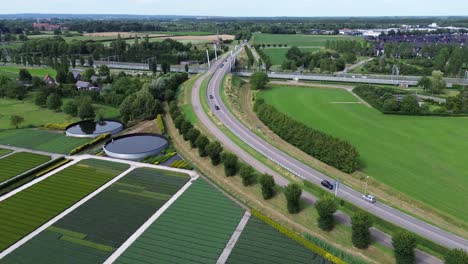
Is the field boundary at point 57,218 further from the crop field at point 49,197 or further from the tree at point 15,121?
the tree at point 15,121

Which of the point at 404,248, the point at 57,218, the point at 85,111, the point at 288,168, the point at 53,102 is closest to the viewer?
the point at 404,248

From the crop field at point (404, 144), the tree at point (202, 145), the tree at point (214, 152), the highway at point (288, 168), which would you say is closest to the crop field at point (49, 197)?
the tree at point (202, 145)

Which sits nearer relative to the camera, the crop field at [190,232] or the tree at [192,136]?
the crop field at [190,232]

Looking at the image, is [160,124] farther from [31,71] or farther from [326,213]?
[31,71]

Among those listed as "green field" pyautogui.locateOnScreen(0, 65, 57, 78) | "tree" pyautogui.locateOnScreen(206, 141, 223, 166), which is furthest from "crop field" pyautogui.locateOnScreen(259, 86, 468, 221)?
"green field" pyautogui.locateOnScreen(0, 65, 57, 78)

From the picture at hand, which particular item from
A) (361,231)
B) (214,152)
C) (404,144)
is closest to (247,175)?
(214,152)

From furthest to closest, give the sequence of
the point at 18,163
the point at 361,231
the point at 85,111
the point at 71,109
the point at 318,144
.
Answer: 1. the point at 71,109
2. the point at 85,111
3. the point at 18,163
4. the point at 318,144
5. the point at 361,231
